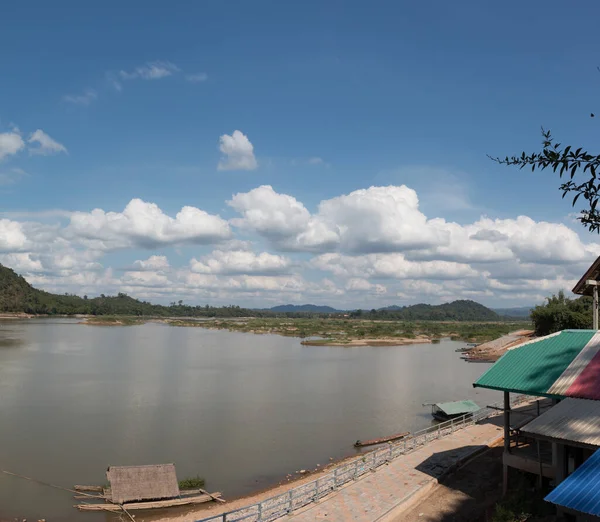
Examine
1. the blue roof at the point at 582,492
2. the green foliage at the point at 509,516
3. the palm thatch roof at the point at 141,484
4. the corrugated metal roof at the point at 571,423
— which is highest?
the corrugated metal roof at the point at 571,423

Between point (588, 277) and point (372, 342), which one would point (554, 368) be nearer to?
point (588, 277)

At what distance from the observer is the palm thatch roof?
18656mm

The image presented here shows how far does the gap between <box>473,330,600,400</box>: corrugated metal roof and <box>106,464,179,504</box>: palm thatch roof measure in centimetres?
1252

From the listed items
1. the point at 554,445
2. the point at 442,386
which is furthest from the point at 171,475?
the point at 442,386

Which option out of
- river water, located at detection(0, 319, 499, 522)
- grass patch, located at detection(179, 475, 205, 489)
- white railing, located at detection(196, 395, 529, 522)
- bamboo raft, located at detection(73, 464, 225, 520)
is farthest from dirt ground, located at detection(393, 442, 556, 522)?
grass patch, located at detection(179, 475, 205, 489)

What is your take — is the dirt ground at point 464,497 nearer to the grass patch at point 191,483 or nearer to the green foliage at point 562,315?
the grass patch at point 191,483

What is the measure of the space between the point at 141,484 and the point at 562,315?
45.7m

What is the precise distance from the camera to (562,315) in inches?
1983

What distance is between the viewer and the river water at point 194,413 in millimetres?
22578

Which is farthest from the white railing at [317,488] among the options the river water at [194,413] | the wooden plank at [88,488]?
the wooden plank at [88,488]

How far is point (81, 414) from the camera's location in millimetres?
32000

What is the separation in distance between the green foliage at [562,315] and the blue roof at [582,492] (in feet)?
144

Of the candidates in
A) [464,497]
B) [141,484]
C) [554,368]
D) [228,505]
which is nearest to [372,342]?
[228,505]

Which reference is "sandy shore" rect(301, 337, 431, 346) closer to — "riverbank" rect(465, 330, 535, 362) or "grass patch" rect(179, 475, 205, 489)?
"riverbank" rect(465, 330, 535, 362)
